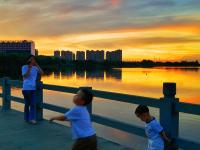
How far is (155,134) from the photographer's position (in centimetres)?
496

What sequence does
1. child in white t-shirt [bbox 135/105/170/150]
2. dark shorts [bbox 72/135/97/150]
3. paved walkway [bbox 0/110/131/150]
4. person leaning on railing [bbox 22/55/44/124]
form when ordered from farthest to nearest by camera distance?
person leaning on railing [bbox 22/55/44/124] < paved walkway [bbox 0/110/131/150] < child in white t-shirt [bbox 135/105/170/150] < dark shorts [bbox 72/135/97/150]

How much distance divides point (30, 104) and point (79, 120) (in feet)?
16.4

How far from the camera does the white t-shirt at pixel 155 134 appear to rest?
491 centimetres

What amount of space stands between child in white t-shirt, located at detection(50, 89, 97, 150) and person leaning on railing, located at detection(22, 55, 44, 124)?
15.2ft

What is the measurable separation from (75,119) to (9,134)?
3849 mm

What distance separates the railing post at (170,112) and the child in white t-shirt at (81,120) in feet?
4.49

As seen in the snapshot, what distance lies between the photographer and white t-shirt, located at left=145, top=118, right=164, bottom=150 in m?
4.91

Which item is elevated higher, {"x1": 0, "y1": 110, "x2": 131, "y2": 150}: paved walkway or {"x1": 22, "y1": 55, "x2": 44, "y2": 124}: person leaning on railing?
{"x1": 22, "y1": 55, "x2": 44, "y2": 124}: person leaning on railing

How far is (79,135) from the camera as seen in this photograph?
15.8 ft

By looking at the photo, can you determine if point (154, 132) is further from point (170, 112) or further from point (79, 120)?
point (79, 120)

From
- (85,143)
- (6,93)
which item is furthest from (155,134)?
(6,93)

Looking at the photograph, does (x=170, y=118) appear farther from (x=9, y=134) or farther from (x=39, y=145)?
(x=9, y=134)

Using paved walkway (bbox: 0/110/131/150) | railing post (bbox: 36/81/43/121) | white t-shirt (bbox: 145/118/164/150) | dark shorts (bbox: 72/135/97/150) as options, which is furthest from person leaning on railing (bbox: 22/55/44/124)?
white t-shirt (bbox: 145/118/164/150)

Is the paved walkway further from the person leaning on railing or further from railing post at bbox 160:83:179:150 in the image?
railing post at bbox 160:83:179:150
